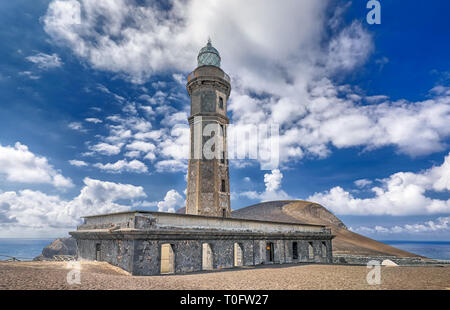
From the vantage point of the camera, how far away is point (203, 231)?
17.5 meters

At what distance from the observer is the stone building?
1494 cm

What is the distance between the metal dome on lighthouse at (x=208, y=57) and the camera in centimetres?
2838

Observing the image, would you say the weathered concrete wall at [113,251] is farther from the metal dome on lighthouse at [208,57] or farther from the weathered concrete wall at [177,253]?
the metal dome on lighthouse at [208,57]

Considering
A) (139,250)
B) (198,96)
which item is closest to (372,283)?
(139,250)

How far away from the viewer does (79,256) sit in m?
19.7

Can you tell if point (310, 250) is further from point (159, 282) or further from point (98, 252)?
point (159, 282)

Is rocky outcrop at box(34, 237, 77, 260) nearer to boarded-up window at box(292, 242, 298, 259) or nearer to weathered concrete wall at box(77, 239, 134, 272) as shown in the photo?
weathered concrete wall at box(77, 239, 134, 272)

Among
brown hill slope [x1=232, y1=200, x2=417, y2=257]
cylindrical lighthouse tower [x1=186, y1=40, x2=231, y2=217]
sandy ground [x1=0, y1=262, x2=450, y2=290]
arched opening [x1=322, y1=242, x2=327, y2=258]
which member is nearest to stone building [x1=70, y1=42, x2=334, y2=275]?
cylindrical lighthouse tower [x1=186, y1=40, x2=231, y2=217]

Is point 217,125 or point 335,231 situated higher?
point 217,125

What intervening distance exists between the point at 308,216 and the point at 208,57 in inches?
1901

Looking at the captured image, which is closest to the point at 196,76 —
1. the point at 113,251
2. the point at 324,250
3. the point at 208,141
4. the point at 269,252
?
the point at 208,141

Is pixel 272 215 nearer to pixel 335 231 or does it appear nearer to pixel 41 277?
pixel 335 231

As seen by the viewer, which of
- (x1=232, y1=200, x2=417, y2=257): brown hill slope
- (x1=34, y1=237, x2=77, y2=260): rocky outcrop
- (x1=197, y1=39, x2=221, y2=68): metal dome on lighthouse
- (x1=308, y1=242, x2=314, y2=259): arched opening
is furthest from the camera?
(x1=34, y1=237, x2=77, y2=260): rocky outcrop
